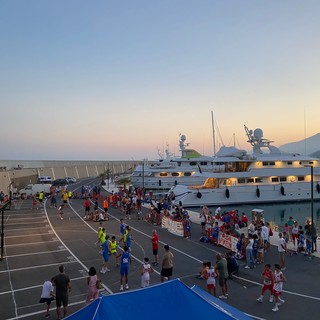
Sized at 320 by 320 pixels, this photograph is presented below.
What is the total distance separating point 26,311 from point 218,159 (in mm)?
38083

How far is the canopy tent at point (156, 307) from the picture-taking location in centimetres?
579

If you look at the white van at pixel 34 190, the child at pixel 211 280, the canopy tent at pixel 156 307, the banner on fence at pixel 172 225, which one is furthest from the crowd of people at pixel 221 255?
the white van at pixel 34 190

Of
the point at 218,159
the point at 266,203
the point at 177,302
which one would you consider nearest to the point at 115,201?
the point at 218,159

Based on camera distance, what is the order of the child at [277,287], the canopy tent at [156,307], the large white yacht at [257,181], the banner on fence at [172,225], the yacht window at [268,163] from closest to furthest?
the canopy tent at [156,307] → the child at [277,287] → the banner on fence at [172,225] → the large white yacht at [257,181] → the yacht window at [268,163]

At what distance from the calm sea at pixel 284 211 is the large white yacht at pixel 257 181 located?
0.81m

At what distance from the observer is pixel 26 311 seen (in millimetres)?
10008

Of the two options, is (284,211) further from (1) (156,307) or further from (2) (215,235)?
(1) (156,307)

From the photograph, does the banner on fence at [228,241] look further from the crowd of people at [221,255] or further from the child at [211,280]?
the child at [211,280]

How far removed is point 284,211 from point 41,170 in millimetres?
45659

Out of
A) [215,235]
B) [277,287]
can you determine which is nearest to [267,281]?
[277,287]

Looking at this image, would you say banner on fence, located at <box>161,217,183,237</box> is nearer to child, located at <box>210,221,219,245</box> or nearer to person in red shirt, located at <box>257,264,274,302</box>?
child, located at <box>210,221,219,245</box>

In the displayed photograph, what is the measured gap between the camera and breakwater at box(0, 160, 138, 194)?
45706mm

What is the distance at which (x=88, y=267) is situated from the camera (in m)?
14.3

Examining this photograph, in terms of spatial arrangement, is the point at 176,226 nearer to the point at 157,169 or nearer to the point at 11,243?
the point at 11,243
